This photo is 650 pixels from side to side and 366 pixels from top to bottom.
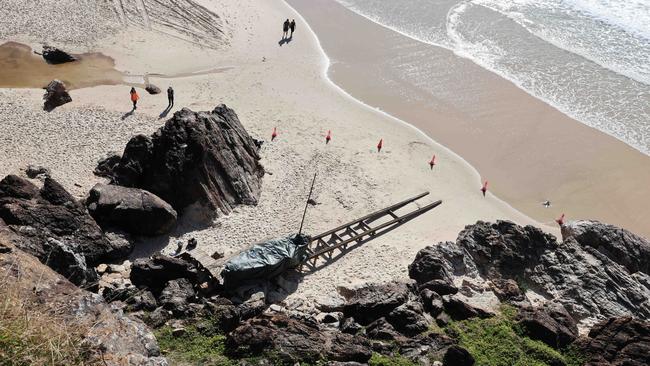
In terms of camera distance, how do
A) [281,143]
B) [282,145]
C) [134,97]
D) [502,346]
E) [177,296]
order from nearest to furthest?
[502,346]
[177,296]
[282,145]
[281,143]
[134,97]

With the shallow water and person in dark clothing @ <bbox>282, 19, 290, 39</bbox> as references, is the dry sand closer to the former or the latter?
the shallow water

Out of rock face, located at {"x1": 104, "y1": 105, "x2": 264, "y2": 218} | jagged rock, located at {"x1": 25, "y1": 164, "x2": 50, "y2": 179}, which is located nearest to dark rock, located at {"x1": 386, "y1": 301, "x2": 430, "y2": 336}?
rock face, located at {"x1": 104, "y1": 105, "x2": 264, "y2": 218}

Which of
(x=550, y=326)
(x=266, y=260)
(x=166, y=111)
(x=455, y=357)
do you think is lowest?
(x=266, y=260)

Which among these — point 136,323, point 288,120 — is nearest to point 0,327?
point 136,323

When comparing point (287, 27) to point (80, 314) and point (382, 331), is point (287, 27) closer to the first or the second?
point (382, 331)

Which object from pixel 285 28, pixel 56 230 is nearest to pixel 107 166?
pixel 56 230

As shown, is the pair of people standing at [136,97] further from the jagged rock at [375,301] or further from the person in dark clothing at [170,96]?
the jagged rock at [375,301]

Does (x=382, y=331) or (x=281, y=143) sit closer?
(x=382, y=331)

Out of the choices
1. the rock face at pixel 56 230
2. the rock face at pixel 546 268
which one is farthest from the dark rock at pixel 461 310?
the rock face at pixel 56 230
